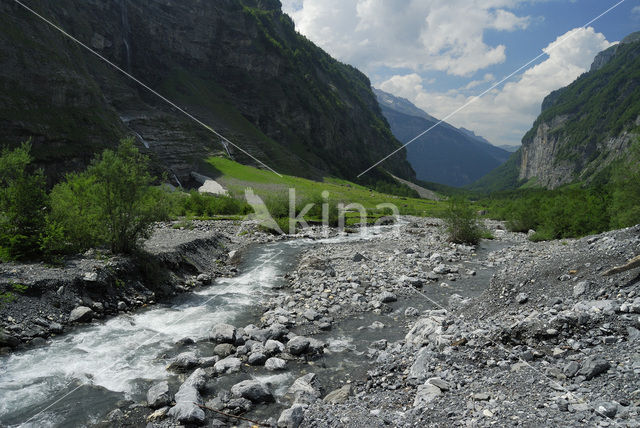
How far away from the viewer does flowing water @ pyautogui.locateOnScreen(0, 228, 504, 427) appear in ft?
33.9

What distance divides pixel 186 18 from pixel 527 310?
620 ft

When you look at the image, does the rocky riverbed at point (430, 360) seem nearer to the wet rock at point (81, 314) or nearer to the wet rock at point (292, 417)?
the wet rock at point (292, 417)

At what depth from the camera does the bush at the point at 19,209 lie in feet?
60.3

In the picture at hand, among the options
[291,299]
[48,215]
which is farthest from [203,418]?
[48,215]

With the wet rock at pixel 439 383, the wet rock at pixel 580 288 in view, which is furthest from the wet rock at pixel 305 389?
the wet rock at pixel 580 288

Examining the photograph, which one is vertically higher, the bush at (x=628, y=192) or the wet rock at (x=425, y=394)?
the bush at (x=628, y=192)

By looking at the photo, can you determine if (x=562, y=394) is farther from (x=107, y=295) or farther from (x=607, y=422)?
(x=107, y=295)

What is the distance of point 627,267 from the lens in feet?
38.8

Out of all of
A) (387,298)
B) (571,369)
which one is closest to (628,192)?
(387,298)

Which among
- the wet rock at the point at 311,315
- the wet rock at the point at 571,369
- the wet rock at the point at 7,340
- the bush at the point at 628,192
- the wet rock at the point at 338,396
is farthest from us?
the bush at the point at 628,192

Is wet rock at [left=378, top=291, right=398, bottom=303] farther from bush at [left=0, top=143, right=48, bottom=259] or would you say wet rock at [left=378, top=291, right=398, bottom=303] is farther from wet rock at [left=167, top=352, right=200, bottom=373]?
bush at [left=0, top=143, right=48, bottom=259]

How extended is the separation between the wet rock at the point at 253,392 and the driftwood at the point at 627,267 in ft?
40.0

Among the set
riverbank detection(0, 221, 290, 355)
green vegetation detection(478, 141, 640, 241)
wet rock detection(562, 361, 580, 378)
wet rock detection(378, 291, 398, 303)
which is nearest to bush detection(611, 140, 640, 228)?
green vegetation detection(478, 141, 640, 241)

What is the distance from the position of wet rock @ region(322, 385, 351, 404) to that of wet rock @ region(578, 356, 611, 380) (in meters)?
5.80
